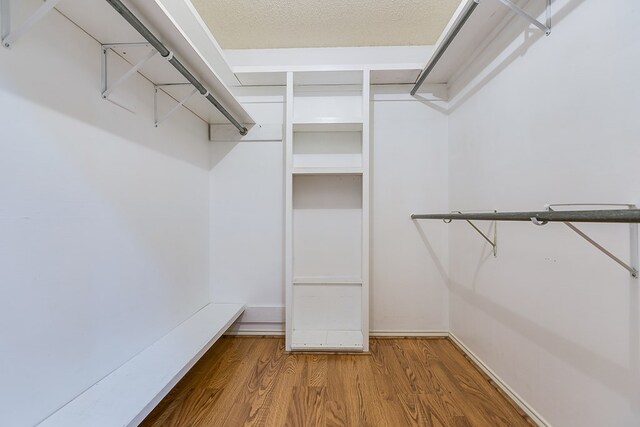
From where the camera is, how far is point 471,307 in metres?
1.80

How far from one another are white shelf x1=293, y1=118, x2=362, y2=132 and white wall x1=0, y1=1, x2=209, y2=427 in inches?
35.7

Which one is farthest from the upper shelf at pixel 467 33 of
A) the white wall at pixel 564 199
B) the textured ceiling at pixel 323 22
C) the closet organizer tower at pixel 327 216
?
the closet organizer tower at pixel 327 216

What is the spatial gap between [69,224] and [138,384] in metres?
0.69

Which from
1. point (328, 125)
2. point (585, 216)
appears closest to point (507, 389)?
point (585, 216)

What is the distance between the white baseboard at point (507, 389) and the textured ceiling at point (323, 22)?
225 cm

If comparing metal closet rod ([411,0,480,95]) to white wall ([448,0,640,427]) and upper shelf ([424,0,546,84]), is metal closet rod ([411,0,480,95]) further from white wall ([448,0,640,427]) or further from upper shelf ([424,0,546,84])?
white wall ([448,0,640,427])

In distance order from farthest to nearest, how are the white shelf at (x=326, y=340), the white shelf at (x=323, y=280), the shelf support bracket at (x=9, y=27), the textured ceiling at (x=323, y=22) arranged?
the white shelf at (x=323, y=280) → the white shelf at (x=326, y=340) → the textured ceiling at (x=323, y=22) → the shelf support bracket at (x=9, y=27)

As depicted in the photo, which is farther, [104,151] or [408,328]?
[408,328]

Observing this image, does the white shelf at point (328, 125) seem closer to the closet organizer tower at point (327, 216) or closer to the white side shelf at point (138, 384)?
the closet organizer tower at point (327, 216)

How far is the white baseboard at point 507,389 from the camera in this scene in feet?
4.06

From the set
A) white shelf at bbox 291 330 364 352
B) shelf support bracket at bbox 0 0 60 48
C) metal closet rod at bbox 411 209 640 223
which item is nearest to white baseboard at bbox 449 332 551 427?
white shelf at bbox 291 330 364 352

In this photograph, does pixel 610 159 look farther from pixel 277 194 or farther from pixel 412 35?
pixel 277 194

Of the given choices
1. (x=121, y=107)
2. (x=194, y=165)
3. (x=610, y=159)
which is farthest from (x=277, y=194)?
(x=610, y=159)

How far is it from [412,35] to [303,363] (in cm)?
246
